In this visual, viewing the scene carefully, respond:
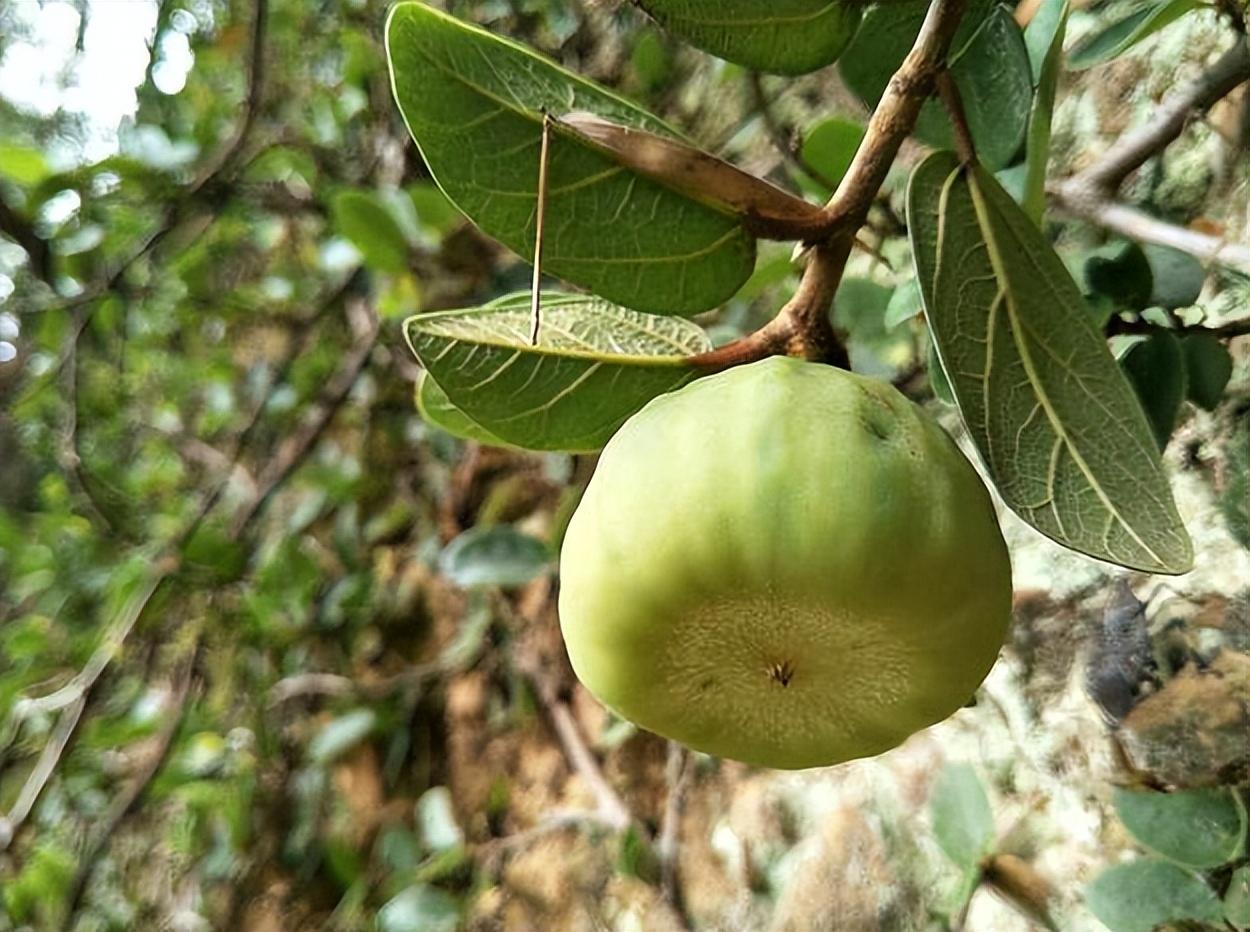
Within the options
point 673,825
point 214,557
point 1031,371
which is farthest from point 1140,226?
point 214,557

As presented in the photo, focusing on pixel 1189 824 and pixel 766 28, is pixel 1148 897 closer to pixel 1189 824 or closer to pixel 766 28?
pixel 1189 824

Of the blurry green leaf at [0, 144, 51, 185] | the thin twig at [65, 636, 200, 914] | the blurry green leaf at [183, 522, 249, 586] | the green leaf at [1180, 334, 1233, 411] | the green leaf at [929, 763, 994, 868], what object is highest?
the green leaf at [1180, 334, 1233, 411]

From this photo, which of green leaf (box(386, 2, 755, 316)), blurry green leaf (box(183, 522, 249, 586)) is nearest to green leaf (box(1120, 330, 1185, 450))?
green leaf (box(386, 2, 755, 316))

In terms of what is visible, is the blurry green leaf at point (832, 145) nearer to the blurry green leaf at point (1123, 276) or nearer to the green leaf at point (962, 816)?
the blurry green leaf at point (1123, 276)

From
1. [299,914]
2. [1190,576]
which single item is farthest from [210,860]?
[1190,576]

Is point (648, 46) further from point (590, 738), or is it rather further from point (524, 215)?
point (524, 215)

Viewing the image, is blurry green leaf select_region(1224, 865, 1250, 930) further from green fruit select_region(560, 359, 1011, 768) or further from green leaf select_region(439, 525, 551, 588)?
green leaf select_region(439, 525, 551, 588)
